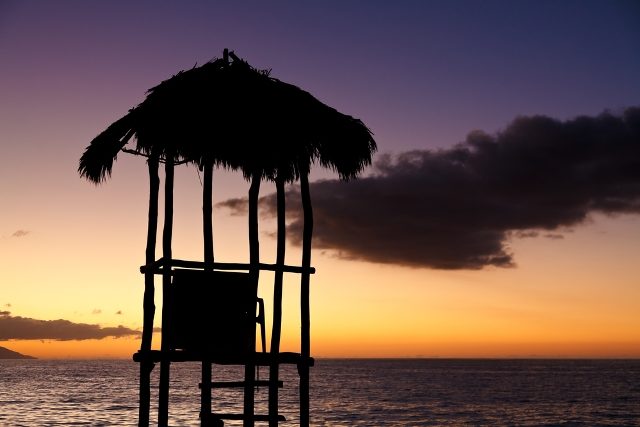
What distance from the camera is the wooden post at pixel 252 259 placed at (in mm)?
12586

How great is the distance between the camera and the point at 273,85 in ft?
43.5

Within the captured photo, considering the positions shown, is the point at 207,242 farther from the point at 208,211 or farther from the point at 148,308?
the point at 148,308

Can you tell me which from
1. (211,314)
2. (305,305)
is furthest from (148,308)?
(305,305)

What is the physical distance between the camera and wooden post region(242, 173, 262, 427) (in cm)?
1259

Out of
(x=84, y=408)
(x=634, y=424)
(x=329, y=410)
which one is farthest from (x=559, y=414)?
(x=84, y=408)

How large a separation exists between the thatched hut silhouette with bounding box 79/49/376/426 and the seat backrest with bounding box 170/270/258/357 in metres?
0.02

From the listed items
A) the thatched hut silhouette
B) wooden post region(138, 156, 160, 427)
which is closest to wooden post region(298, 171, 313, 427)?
the thatched hut silhouette

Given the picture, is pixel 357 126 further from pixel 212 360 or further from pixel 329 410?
pixel 329 410

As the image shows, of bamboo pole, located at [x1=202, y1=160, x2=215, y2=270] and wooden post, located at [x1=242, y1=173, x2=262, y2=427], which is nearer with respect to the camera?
wooden post, located at [x1=242, y1=173, x2=262, y2=427]

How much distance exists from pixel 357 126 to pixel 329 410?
140 ft

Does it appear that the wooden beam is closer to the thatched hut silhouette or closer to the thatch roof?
the thatched hut silhouette

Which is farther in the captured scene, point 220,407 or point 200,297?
point 220,407

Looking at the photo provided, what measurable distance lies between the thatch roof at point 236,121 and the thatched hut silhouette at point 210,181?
17 millimetres

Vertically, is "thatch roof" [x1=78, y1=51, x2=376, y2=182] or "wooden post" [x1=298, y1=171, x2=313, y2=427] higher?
"thatch roof" [x1=78, y1=51, x2=376, y2=182]
